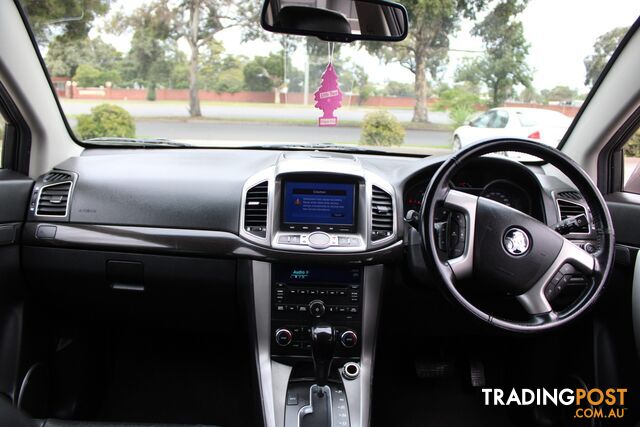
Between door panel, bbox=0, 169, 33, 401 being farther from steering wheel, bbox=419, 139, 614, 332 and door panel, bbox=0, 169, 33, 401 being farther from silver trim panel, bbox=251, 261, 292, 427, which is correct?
steering wheel, bbox=419, 139, 614, 332

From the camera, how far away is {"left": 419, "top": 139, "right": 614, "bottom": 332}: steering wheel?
1.97 meters

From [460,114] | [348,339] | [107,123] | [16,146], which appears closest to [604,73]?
[460,114]

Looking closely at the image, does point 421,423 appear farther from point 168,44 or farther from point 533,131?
point 168,44

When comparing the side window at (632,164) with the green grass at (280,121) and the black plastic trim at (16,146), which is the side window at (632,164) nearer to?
the green grass at (280,121)

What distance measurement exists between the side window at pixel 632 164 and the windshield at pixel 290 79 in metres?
0.33

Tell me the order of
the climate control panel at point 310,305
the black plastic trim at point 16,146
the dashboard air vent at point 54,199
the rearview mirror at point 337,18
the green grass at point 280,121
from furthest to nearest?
the green grass at point 280,121 → the black plastic trim at point 16,146 → the dashboard air vent at point 54,199 → the climate control panel at point 310,305 → the rearview mirror at point 337,18

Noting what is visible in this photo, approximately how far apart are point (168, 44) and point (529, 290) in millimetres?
2351

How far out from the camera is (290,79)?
286cm

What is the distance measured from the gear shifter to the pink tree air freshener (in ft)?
3.81

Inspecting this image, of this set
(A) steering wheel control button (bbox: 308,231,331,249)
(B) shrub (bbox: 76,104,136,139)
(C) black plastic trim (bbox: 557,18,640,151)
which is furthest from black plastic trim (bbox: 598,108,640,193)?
(B) shrub (bbox: 76,104,136,139)

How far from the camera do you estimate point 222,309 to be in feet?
8.95

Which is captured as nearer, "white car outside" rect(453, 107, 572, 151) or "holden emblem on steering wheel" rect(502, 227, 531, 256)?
"holden emblem on steering wheel" rect(502, 227, 531, 256)

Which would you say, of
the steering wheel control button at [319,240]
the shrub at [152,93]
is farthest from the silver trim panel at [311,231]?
the shrub at [152,93]

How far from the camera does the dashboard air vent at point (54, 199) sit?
2.63 m
